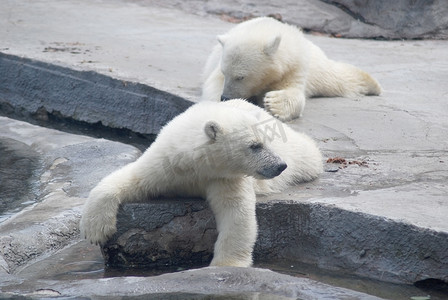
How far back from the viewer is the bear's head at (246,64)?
542 cm

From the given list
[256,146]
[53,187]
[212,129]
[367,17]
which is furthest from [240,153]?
[367,17]

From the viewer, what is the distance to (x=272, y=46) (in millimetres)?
5434

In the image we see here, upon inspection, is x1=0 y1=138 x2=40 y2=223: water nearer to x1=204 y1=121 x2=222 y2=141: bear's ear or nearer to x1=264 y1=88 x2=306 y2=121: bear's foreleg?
x1=204 y1=121 x2=222 y2=141: bear's ear

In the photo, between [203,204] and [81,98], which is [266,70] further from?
[203,204]

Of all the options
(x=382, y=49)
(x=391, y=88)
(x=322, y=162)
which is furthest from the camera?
(x=382, y=49)

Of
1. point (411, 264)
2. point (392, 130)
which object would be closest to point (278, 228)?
point (411, 264)

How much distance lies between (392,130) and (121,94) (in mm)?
2226

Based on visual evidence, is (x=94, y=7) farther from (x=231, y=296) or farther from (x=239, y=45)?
(x=231, y=296)

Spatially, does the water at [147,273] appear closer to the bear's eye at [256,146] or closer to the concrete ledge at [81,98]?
the bear's eye at [256,146]

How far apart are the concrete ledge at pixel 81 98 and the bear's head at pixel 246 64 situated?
375mm

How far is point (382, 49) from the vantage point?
8680 millimetres

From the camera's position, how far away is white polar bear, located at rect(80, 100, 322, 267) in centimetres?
342

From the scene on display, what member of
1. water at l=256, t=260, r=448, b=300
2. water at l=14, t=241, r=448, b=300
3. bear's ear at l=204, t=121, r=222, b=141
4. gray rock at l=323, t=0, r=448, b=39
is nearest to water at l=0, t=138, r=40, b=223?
water at l=14, t=241, r=448, b=300

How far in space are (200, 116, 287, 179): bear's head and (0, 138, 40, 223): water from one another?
1.43 meters
